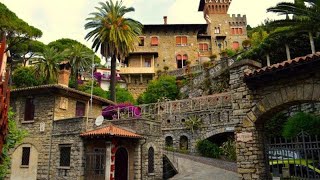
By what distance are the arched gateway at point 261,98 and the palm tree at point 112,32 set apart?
22548mm

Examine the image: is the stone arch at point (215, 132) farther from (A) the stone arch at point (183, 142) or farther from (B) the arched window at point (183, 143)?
(B) the arched window at point (183, 143)

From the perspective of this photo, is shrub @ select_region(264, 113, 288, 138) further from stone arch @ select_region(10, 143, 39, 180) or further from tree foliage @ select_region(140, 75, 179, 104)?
tree foliage @ select_region(140, 75, 179, 104)

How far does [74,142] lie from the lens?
1811cm

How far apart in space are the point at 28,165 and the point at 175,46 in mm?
38068

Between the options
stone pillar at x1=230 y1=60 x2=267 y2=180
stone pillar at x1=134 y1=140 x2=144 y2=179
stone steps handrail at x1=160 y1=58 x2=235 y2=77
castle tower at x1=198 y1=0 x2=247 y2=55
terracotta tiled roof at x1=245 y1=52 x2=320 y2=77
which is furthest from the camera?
castle tower at x1=198 y1=0 x2=247 y2=55

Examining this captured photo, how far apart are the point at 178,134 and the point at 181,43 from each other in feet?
91.6

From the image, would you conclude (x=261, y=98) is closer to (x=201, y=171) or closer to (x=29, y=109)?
(x=201, y=171)

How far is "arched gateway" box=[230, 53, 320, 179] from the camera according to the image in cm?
792

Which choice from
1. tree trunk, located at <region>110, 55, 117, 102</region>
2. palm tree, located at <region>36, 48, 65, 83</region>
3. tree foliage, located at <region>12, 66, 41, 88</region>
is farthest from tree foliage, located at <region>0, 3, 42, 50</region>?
tree trunk, located at <region>110, 55, 117, 102</region>

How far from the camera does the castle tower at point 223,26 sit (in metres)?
55.3

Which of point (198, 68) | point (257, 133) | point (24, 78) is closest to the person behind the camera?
point (257, 133)

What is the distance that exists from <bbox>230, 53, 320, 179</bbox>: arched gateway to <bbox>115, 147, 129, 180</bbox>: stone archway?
10.1 metres

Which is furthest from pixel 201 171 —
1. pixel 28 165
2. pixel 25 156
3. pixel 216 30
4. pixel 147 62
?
pixel 216 30

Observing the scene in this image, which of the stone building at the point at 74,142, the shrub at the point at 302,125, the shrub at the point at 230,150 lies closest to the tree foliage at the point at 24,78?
the stone building at the point at 74,142
